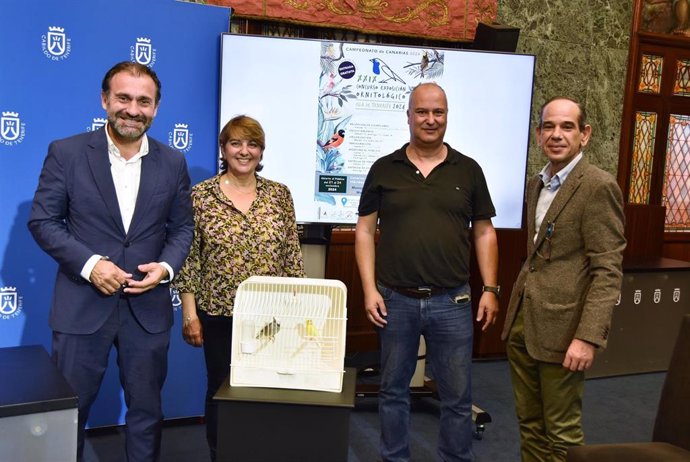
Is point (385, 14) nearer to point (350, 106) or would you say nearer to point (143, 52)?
point (350, 106)

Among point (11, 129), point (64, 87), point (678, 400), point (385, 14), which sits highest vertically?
point (385, 14)

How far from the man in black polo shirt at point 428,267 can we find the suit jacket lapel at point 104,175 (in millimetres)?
895

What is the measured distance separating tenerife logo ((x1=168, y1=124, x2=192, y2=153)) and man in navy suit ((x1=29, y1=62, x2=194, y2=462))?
2.49ft

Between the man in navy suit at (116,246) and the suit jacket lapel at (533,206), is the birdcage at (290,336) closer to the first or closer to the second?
the man in navy suit at (116,246)

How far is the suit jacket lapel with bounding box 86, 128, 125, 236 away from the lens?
2074 mm

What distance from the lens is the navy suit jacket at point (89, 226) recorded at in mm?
2043

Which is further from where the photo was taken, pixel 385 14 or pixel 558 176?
pixel 385 14

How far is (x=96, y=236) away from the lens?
2.08 meters

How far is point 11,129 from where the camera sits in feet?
8.82

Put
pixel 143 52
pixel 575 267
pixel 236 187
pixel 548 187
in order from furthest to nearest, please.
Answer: pixel 143 52
pixel 236 187
pixel 548 187
pixel 575 267

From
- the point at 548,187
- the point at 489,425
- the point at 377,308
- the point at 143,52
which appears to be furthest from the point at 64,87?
the point at 489,425

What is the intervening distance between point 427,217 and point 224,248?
710mm

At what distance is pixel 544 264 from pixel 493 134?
3.94 feet

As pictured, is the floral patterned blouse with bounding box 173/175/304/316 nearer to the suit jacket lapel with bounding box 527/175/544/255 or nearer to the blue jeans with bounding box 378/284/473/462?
the blue jeans with bounding box 378/284/473/462
